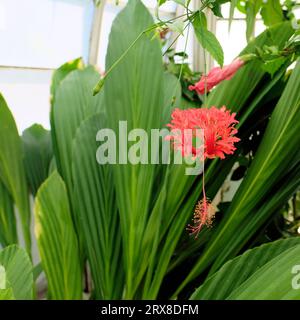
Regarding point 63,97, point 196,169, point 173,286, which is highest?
point 63,97

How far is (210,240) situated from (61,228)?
0.32 m

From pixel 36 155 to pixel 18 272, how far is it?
66 cm

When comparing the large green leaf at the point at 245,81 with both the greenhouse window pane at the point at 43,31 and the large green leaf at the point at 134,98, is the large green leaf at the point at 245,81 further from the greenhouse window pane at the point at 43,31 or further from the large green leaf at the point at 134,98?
the greenhouse window pane at the point at 43,31

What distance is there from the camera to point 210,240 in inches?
36.6

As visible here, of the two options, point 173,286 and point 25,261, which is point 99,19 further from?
point 25,261

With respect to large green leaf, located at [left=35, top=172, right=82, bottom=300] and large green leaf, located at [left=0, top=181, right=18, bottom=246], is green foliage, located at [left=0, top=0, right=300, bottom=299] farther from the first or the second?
large green leaf, located at [left=0, top=181, right=18, bottom=246]

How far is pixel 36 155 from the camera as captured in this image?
4.15 feet

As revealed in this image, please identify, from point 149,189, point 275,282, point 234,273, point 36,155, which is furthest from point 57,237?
point 275,282

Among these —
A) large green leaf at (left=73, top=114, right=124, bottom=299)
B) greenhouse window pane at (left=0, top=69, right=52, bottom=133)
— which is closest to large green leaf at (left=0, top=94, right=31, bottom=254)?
large green leaf at (left=73, top=114, right=124, bottom=299)

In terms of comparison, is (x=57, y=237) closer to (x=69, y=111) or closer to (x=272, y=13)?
(x=69, y=111)

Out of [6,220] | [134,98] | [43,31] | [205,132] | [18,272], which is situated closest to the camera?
[205,132]

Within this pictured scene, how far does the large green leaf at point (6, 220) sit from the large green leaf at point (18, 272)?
54cm

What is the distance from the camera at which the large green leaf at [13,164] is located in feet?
3.68

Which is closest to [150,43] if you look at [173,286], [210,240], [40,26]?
[210,240]
